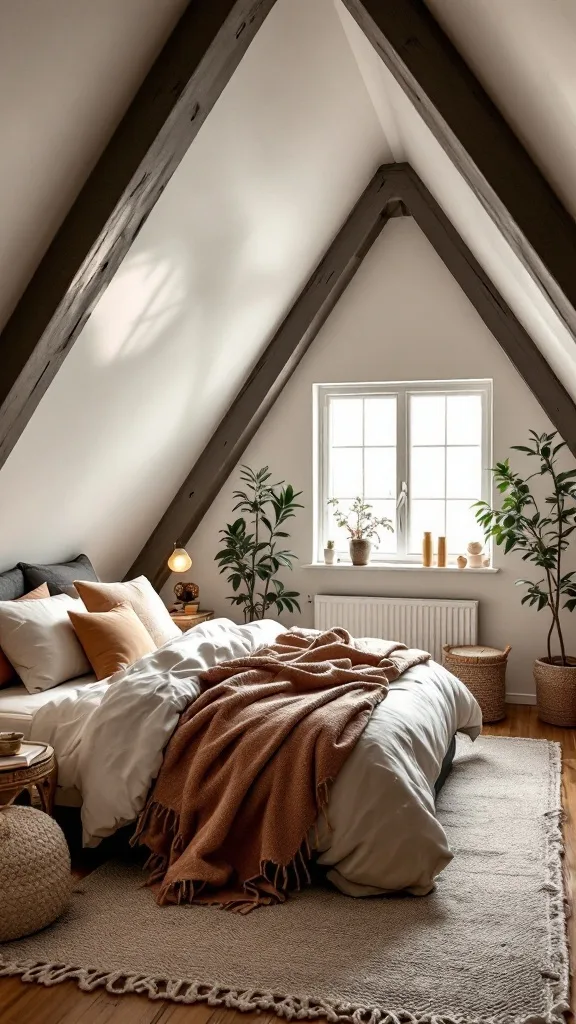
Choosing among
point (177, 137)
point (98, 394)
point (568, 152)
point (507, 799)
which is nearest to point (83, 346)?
point (98, 394)

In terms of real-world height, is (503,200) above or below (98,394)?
above

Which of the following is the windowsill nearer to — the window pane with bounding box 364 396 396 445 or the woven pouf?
the window pane with bounding box 364 396 396 445

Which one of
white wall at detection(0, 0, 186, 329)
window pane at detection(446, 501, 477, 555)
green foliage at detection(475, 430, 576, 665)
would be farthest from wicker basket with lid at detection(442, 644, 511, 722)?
white wall at detection(0, 0, 186, 329)

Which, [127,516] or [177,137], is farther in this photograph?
[127,516]

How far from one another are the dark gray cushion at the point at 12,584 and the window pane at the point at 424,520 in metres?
2.66

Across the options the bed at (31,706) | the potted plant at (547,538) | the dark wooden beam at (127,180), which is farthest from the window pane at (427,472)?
the dark wooden beam at (127,180)

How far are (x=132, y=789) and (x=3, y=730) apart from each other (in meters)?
0.67

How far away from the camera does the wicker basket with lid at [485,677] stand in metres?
5.13

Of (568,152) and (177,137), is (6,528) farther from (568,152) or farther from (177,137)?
(568,152)

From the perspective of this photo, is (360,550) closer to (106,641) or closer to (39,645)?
(106,641)

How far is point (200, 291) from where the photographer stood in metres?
4.33

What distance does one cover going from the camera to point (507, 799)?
12.6 ft

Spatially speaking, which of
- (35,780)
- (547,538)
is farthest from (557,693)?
(35,780)

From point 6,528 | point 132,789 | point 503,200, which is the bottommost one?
point 132,789
